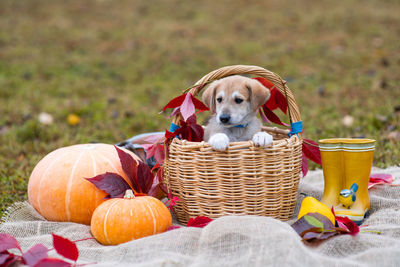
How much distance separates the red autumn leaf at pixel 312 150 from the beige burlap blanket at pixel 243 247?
0.82 m

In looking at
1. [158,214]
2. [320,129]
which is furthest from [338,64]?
[158,214]

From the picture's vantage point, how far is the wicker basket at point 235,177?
2689mm

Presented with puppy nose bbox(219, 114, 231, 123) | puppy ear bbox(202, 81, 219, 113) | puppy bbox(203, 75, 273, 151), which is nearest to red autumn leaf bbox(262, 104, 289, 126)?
puppy bbox(203, 75, 273, 151)

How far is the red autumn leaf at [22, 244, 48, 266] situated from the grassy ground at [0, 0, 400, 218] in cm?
138

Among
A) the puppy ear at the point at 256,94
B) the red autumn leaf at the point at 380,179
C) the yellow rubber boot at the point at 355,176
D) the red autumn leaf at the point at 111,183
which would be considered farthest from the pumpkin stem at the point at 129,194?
the red autumn leaf at the point at 380,179

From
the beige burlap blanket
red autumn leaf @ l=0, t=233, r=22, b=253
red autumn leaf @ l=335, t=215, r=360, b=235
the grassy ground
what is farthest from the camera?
the grassy ground

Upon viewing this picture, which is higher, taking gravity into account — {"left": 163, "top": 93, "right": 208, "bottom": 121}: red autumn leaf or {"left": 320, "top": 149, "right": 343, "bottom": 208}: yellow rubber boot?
{"left": 163, "top": 93, "right": 208, "bottom": 121}: red autumn leaf

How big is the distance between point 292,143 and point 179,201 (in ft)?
3.16

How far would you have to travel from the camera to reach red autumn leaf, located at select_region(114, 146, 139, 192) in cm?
305

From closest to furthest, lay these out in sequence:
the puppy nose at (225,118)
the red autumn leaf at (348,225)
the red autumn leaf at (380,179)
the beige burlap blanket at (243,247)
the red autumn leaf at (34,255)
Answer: the beige burlap blanket at (243,247)
the red autumn leaf at (34,255)
the red autumn leaf at (348,225)
the puppy nose at (225,118)
the red autumn leaf at (380,179)

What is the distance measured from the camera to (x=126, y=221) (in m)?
2.62

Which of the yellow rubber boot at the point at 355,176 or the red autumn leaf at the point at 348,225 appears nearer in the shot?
the red autumn leaf at the point at 348,225

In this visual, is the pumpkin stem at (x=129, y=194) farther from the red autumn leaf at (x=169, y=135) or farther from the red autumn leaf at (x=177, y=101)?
the red autumn leaf at (x=177, y=101)

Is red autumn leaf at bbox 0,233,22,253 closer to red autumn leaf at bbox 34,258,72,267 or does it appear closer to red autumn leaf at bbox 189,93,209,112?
red autumn leaf at bbox 34,258,72,267
